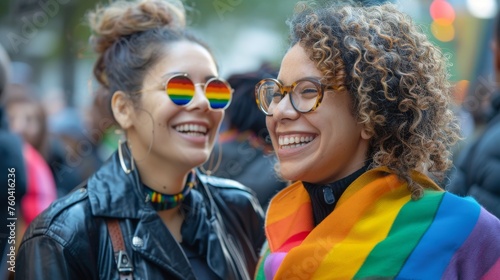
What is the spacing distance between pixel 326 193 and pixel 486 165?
5.88 feet

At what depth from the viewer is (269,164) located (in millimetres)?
4273

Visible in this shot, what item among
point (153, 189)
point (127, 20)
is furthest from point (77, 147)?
point (153, 189)

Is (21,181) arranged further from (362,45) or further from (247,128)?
(362,45)

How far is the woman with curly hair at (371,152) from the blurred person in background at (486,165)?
1453 mm

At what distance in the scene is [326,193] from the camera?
2.48 m

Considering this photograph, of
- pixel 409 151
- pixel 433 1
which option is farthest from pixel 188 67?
pixel 433 1

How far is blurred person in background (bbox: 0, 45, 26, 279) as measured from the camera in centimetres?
318

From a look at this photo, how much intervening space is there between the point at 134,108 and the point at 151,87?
0.12 m

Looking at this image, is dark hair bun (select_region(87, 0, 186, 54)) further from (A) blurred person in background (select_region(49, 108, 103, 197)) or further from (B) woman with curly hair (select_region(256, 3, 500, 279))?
(A) blurred person in background (select_region(49, 108, 103, 197))

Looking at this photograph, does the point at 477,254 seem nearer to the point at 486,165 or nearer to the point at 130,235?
the point at 130,235

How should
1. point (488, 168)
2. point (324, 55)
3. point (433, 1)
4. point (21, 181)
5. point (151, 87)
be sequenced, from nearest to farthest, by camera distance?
point (324, 55)
point (151, 87)
point (21, 181)
point (488, 168)
point (433, 1)

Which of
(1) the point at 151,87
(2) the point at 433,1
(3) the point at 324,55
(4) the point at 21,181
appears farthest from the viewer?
(2) the point at 433,1

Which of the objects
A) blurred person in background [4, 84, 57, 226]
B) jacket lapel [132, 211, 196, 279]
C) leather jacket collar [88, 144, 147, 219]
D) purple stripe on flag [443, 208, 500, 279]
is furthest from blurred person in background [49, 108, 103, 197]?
purple stripe on flag [443, 208, 500, 279]

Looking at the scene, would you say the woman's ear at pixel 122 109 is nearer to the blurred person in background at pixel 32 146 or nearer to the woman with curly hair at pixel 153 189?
the woman with curly hair at pixel 153 189
